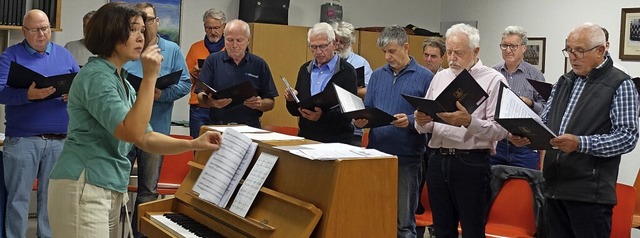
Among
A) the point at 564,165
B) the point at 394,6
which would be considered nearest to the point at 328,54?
the point at 564,165

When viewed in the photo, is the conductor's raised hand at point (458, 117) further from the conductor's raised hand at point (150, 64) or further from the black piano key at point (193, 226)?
the conductor's raised hand at point (150, 64)

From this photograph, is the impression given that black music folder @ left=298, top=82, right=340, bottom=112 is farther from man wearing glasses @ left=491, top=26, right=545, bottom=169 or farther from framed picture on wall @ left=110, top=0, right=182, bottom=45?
framed picture on wall @ left=110, top=0, right=182, bottom=45

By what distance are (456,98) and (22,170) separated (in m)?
2.74

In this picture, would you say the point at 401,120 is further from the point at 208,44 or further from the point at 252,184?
the point at 208,44

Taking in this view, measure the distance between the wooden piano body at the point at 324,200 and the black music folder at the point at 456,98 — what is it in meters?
1.03

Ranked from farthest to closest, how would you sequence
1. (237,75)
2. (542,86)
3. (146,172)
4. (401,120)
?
(237,75) → (146,172) → (542,86) → (401,120)

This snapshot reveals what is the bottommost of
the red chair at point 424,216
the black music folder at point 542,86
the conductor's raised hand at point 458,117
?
the red chair at point 424,216

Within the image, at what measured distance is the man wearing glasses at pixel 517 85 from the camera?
522 centimetres

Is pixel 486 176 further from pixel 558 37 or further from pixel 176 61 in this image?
pixel 558 37

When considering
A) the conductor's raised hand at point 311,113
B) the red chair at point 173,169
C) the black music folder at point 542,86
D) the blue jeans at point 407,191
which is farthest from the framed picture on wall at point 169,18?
the black music folder at point 542,86

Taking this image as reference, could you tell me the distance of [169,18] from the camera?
733 centimetres

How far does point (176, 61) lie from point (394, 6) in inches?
174

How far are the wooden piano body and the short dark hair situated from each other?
0.74 m

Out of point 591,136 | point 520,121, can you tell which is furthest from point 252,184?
point 591,136
